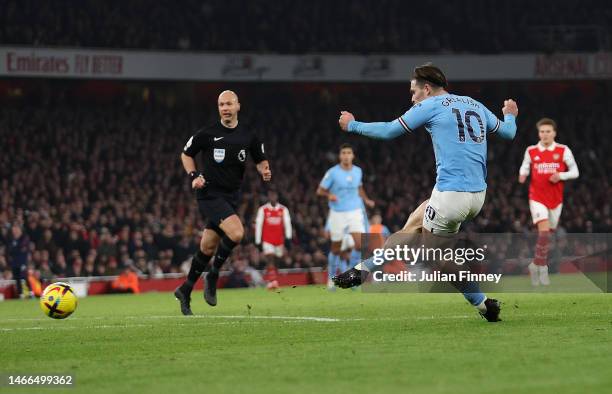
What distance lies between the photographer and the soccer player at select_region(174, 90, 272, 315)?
12.2 meters

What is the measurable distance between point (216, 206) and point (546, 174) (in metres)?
6.21

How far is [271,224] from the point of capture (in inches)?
881

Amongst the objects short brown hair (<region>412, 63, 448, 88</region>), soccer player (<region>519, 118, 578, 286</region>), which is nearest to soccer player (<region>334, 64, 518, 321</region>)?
short brown hair (<region>412, 63, 448, 88</region>)

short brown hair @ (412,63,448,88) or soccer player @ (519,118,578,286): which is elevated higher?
short brown hair @ (412,63,448,88)

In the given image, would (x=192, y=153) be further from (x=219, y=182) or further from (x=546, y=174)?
(x=546, y=174)

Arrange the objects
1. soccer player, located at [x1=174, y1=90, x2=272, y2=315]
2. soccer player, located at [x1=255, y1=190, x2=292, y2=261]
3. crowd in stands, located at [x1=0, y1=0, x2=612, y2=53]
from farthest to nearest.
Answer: crowd in stands, located at [x1=0, y1=0, x2=612, y2=53], soccer player, located at [x1=255, y1=190, x2=292, y2=261], soccer player, located at [x1=174, y1=90, x2=272, y2=315]

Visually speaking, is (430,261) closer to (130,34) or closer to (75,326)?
(75,326)

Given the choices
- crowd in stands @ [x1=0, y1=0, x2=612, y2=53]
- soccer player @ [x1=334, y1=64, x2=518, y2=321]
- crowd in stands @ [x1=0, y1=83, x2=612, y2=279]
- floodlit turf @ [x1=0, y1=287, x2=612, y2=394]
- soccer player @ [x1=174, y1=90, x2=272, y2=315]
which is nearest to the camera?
floodlit turf @ [x1=0, y1=287, x2=612, y2=394]

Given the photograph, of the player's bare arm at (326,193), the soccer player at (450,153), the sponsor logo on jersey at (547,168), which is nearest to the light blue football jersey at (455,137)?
the soccer player at (450,153)

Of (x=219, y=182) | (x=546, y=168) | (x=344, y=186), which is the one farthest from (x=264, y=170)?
(x=344, y=186)

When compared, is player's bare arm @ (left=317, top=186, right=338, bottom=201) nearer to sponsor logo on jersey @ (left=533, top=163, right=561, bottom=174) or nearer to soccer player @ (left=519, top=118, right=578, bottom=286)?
soccer player @ (left=519, top=118, right=578, bottom=286)

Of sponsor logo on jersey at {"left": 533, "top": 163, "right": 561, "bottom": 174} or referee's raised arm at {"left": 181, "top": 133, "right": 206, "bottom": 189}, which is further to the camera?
sponsor logo on jersey at {"left": 533, "top": 163, "right": 561, "bottom": 174}

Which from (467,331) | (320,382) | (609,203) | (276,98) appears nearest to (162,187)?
(276,98)

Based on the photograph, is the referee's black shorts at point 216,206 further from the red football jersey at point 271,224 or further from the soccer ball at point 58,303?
the red football jersey at point 271,224
